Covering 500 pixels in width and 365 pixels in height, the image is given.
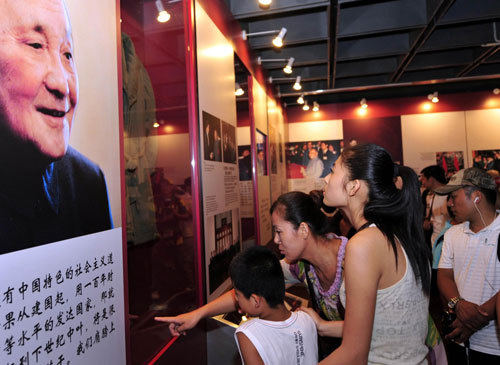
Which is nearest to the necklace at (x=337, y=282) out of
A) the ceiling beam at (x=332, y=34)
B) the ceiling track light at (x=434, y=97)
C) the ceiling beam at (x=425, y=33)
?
the ceiling beam at (x=332, y=34)

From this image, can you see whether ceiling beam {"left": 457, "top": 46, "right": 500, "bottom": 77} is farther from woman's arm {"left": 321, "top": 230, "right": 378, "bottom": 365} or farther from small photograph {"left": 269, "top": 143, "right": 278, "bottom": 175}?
woman's arm {"left": 321, "top": 230, "right": 378, "bottom": 365}

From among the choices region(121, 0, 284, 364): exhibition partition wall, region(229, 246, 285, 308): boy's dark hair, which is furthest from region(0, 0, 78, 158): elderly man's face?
region(229, 246, 285, 308): boy's dark hair

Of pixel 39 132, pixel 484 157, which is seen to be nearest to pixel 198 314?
pixel 39 132

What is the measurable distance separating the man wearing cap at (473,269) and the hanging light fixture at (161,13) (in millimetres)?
1994

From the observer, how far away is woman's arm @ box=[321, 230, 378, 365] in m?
1.03

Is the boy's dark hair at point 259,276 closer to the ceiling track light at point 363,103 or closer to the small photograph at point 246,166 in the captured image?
the small photograph at point 246,166

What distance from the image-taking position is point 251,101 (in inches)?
170

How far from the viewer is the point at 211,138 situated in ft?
8.12

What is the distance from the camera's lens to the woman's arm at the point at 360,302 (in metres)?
1.03

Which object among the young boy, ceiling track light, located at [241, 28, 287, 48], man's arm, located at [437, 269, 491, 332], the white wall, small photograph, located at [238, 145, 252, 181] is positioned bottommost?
man's arm, located at [437, 269, 491, 332]

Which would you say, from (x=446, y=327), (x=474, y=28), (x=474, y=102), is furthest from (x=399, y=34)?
(x=446, y=327)

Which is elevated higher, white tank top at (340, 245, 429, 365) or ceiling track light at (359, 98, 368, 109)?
ceiling track light at (359, 98, 368, 109)

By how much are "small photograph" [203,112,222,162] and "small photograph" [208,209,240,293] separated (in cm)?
45

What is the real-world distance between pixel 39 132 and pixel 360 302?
1.06 m
